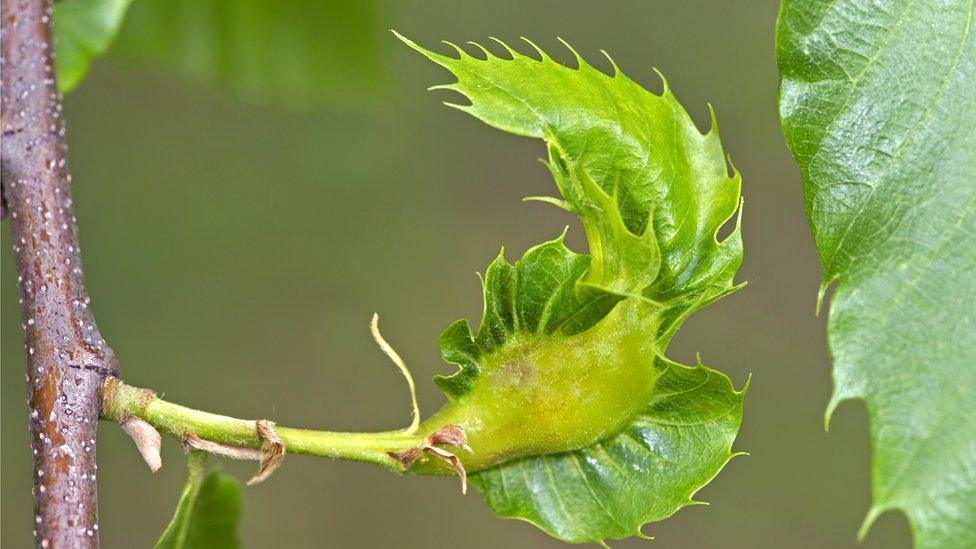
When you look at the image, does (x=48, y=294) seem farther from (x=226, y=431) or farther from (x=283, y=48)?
(x=283, y=48)

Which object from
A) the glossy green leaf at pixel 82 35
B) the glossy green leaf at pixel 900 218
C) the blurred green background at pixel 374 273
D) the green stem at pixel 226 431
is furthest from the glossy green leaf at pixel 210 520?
the blurred green background at pixel 374 273

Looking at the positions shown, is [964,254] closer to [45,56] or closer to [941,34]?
[941,34]

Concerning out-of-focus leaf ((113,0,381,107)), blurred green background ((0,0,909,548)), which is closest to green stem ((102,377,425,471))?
out-of-focus leaf ((113,0,381,107))

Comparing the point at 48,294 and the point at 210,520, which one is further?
the point at 210,520

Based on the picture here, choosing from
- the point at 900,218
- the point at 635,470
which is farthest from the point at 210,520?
the point at 900,218

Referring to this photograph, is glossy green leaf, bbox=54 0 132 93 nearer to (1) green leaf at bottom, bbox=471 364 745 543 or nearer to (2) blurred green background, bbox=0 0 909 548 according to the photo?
(1) green leaf at bottom, bbox=471 364 745 543

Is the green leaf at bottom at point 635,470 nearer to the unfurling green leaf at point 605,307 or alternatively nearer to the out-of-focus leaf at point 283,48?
the unfurling green leaf at point 605,307

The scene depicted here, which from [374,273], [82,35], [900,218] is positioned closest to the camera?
[900,218]
